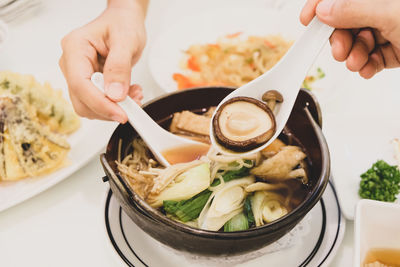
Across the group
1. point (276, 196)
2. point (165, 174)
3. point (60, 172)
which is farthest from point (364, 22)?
point (60, 172)

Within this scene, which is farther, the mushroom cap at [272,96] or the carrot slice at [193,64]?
the carrot slice at [193,64]

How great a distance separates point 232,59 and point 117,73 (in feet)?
3.24

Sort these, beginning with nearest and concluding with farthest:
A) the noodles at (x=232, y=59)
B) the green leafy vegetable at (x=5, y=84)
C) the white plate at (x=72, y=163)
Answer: the white plate at (x=72, y=163) → the green leafy vegetable at (x=5, y=84) → the noodles at (x=232, y=59)

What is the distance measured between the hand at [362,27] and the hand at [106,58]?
61 cm

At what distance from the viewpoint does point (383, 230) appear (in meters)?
0.93

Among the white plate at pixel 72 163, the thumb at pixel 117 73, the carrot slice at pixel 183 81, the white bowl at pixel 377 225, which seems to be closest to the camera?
the white bowl at pixel 377 225

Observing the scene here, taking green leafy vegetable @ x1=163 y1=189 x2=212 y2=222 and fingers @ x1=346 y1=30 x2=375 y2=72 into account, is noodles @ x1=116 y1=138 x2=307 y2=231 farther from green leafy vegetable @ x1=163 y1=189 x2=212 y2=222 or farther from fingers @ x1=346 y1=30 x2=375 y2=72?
fingers @ x1=346 y1=30 x2=375 y2=72

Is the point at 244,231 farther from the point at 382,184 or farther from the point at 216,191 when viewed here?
the point at 382,184

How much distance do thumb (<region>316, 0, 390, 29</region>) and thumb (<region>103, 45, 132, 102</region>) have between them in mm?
616

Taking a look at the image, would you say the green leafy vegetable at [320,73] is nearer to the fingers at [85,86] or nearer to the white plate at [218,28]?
the white plate at [218,28]

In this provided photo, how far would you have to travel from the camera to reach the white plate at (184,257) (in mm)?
1000

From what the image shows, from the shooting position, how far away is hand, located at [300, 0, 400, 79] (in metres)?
1.01

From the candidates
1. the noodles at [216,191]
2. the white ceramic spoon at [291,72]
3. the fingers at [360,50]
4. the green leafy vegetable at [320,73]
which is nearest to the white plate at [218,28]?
the green leafy vegetable at [320,73]

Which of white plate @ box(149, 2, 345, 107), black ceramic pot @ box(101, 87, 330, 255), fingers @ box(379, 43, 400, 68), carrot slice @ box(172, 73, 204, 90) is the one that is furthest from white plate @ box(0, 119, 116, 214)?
fingers @ box(379, 43, 400, 68)
